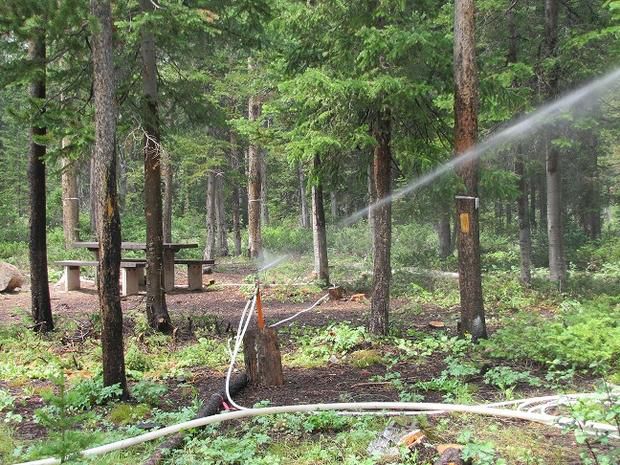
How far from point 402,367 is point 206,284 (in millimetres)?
9638

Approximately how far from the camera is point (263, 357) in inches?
253

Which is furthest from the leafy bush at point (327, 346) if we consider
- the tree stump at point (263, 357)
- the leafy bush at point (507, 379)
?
the leafy bush at point (507, 379)

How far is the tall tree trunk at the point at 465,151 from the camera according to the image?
292 inches

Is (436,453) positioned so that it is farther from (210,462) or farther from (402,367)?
(402,367)

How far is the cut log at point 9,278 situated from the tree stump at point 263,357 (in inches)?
412

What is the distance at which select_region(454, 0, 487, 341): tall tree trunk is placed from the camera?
7.41 meters

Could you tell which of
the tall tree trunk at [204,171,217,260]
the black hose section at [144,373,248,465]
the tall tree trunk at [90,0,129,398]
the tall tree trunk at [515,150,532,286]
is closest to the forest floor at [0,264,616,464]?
the black hose section at [144,373,248,465]

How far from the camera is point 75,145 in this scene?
7.16 m

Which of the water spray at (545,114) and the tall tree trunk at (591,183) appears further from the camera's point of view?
the tall tree trunk at (591,183)

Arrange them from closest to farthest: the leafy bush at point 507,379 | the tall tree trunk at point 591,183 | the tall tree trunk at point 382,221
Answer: the leafy bush at point 507,379, the tall tree trunk at point 382,221, the tall tree trunk at point 591,183

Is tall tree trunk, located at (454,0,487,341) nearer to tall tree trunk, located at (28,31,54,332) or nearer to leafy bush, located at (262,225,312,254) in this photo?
tall tree trunk, located at (28,31,54,332)

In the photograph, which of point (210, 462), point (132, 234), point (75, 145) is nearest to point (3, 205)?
point (132, 234)

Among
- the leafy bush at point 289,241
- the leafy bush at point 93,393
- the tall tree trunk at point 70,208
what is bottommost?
the leafy bush at point 93,393

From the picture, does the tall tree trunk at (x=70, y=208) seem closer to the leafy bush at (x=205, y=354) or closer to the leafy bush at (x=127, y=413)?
the leafy bush at (x=205, y=354)
